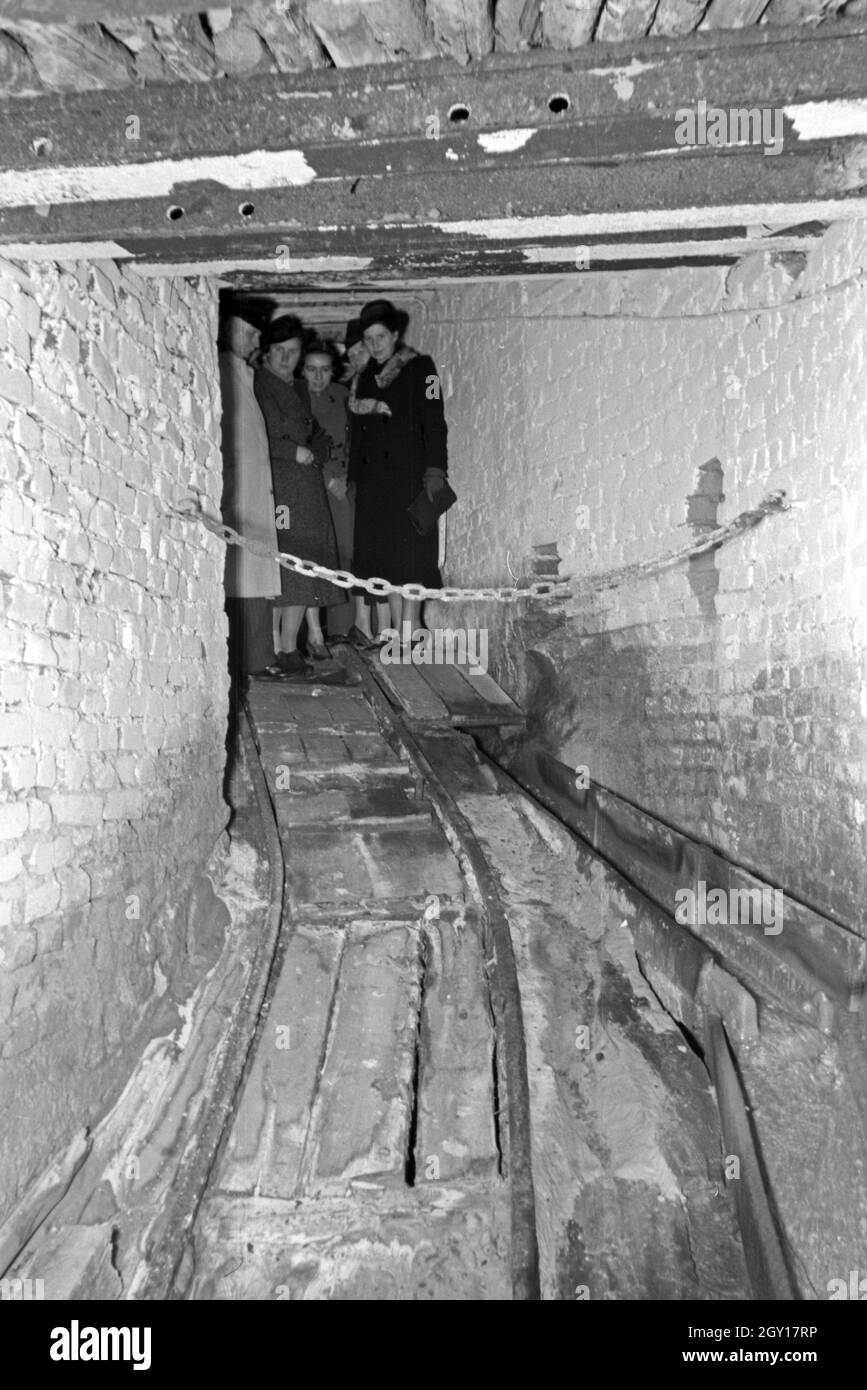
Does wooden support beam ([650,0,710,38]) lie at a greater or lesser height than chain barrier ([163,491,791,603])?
greater

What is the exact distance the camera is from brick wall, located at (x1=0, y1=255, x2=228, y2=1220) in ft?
8.74

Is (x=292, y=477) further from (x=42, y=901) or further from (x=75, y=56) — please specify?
(x=75, y=56)

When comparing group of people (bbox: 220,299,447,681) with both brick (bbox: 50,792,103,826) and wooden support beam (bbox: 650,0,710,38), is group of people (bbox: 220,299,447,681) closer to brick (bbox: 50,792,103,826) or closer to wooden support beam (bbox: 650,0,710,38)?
brick (bbox: 50,792,103,826)

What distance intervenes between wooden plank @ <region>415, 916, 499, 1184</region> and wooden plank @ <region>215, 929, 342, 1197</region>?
1.18ft

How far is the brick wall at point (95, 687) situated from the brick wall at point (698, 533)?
1.34 m

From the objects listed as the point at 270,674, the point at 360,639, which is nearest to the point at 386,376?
the point at 360,639

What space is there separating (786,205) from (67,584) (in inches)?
86.6

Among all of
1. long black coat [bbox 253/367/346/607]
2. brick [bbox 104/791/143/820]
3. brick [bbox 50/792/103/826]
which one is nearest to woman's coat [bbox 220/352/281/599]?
long black coat [bbox 253/367/346/607]

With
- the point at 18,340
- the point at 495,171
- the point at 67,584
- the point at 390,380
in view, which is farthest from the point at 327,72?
the point at 390,380

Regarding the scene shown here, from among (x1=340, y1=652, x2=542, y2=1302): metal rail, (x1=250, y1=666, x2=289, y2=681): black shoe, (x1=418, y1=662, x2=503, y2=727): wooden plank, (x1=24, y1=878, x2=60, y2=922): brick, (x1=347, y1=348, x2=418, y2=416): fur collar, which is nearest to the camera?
(x1=340, y1=652, x2=542, y2=1302): metal rail

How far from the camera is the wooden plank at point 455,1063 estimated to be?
9.50 ft

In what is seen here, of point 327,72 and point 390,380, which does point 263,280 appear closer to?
point 327,72

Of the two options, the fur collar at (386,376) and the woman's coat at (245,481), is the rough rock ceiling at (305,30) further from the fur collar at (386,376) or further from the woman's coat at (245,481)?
the fur collar at (386,376)

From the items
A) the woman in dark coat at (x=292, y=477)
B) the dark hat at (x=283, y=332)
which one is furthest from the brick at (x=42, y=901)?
the dark hat at (x=283, y=332)
